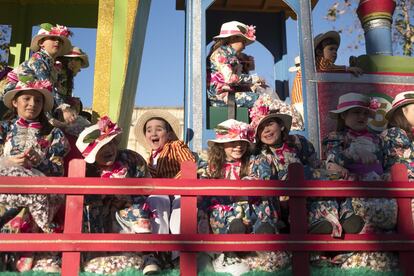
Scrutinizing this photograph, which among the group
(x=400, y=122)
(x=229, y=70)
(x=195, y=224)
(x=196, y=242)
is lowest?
(x=196, y=242)

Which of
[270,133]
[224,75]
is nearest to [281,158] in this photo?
[270,133]

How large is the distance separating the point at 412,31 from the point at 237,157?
9120 millimetres

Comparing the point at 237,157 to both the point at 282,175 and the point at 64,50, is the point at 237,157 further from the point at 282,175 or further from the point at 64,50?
the point at 64,50

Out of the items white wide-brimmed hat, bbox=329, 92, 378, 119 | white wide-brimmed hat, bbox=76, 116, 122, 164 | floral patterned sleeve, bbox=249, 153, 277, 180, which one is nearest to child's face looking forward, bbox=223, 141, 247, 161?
floral patterned sleeve, bbox=249, 153, 277, 180

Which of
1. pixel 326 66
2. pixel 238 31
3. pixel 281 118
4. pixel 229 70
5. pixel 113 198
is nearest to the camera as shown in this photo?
pixel 113 198

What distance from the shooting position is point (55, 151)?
12.3 ft

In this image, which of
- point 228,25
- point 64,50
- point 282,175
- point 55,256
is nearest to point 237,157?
point 282,175

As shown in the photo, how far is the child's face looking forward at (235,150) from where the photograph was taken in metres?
3.81

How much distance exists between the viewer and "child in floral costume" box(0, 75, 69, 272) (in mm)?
3076

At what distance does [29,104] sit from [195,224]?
1.61 m

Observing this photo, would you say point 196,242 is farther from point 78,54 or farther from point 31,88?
point 78,54

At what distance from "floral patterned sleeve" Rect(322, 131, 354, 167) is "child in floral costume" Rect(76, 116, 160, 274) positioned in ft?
4.59

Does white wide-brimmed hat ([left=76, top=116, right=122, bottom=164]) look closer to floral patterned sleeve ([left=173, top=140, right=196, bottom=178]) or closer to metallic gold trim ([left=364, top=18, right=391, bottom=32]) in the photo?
floral patterned sleeve ([left=173, top=140, right=196, bottom=178])

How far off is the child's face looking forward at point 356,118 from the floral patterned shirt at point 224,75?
1313mm
